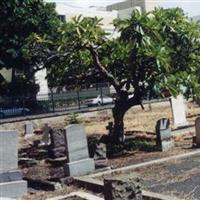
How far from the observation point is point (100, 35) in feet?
44.7

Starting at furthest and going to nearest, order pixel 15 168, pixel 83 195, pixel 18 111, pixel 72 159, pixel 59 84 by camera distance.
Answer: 1. pixel 18 111
2. pixel 59 84
3. pixel 72 159
4. pixel 15 168
5. pixel 83 195

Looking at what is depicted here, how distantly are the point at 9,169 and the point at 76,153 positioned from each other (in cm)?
177

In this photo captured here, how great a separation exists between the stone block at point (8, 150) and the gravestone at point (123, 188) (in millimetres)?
3818

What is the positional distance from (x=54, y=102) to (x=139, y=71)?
17.4 meters

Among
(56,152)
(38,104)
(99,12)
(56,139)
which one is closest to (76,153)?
(56,152)

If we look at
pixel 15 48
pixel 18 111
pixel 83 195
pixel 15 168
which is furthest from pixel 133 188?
pixel 15 48

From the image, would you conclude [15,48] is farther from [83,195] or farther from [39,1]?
[83,195]

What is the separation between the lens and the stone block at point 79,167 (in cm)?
1155

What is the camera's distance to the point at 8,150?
10703mm

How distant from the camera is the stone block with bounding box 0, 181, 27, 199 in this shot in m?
10.6

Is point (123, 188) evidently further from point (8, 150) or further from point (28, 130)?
point (28, 130)

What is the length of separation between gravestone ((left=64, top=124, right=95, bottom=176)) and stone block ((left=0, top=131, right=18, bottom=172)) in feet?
4.51

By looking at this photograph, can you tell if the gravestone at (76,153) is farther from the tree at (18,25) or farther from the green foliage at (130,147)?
the tree at (18,25)

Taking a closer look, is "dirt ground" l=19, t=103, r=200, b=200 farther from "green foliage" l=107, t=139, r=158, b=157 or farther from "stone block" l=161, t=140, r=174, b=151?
"stone block" l=161, t=140, r=174, b=151
